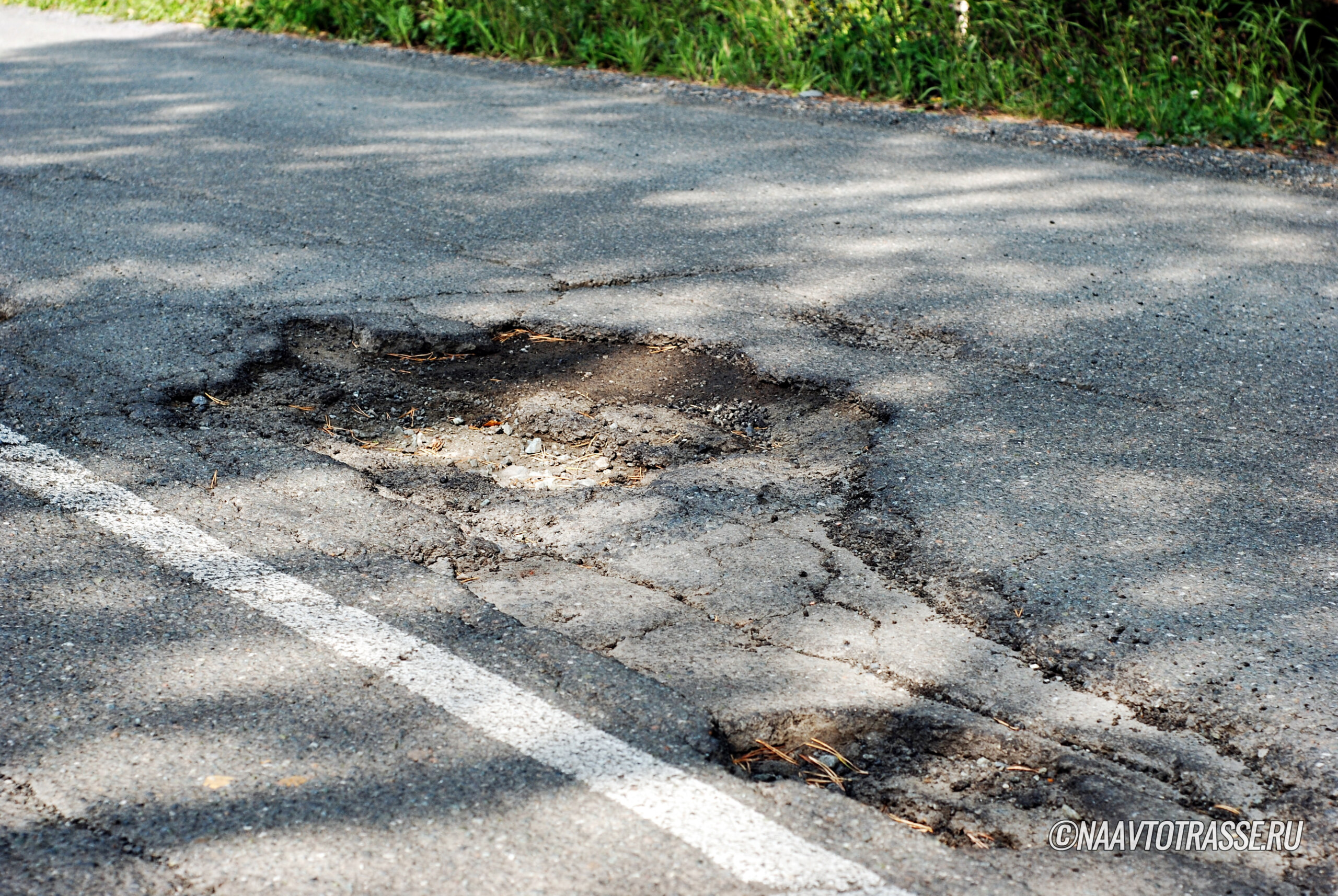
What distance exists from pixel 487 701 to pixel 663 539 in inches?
31.2

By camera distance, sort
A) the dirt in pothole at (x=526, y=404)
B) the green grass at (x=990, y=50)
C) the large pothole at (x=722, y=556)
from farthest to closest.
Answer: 1. the green grass at (x=990, y=50)
2. the dirt in pothole at (x=526, y=404)
3. the large pothole at (x=722, y=556)

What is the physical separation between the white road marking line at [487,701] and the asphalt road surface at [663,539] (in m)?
0.01

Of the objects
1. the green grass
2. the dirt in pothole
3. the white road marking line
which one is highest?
the green grass

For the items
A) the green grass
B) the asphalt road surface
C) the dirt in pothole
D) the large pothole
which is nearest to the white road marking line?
the asphalt road surface

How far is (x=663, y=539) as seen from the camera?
304 centimetres

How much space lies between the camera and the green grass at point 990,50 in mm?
7172

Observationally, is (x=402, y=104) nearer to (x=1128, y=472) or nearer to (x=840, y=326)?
(x=840, y=326)

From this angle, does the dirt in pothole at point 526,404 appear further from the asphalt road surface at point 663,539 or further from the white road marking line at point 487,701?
the white road marking line at point 487,701

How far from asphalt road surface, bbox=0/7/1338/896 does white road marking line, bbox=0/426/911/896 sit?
0.01 meters

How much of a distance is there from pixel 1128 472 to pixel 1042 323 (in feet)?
3.92

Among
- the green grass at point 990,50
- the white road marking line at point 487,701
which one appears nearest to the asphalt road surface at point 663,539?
the white road marking line at point 487,701

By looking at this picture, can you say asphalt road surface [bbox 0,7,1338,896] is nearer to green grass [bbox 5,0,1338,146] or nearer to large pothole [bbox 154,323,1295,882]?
large pothole [bbox 154,323,1295,882]

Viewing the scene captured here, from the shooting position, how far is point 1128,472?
11.0ft

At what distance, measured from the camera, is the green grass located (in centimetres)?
717
